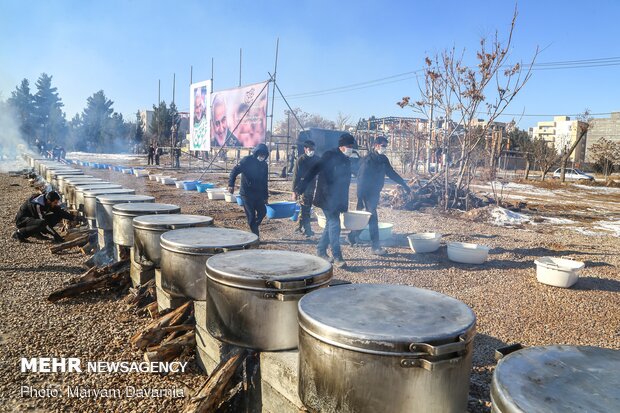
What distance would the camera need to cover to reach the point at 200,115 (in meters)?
21.9

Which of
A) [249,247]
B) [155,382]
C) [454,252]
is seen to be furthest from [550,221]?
[155,382]

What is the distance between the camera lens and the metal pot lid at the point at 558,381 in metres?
1.23

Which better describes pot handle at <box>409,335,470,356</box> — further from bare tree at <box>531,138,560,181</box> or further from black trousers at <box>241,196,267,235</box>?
bare tree at <box>531,138,560,181</box>

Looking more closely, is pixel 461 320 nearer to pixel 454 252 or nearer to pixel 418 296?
pixel 418 296

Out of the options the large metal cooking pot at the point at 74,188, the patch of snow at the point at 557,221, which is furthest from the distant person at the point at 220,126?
the patch of snow at the point at 557,221

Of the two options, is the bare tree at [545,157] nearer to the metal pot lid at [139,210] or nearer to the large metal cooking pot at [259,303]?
the metal pot lid at [139,210]

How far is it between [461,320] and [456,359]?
0.65ft

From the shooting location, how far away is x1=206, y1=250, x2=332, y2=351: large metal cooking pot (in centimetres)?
232

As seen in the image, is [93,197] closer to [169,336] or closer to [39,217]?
[39,217]

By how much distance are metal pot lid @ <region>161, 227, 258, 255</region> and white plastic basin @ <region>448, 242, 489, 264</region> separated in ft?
12.3

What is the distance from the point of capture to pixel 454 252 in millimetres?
6305

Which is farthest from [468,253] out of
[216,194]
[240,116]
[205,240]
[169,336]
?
[240,116]

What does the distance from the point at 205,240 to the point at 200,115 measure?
1977cm

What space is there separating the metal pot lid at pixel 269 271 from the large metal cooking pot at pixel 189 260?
0.25 metres
